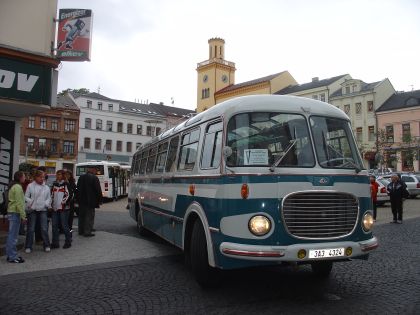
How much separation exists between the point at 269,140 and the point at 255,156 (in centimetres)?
35

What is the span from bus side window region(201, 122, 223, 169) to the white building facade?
59589 millimetres

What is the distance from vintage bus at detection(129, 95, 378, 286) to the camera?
567cm

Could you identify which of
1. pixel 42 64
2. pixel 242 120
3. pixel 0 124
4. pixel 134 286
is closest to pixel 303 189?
pixel 242 120

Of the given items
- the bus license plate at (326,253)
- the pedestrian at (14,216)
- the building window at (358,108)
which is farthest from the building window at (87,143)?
the bus license plate at (326,253)

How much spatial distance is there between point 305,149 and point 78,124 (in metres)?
63.7

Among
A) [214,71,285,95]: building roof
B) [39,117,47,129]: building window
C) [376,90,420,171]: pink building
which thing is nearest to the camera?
[376,90,420,171]: pink building

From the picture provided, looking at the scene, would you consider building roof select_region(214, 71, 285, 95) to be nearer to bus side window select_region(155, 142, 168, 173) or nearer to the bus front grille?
bus side window select_region(155, 142, 168, 173)

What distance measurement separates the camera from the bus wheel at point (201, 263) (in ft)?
21.0

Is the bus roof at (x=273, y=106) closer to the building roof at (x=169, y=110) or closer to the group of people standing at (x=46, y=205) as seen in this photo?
the group of people standing at (x=46, y=205)

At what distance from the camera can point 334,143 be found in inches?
255

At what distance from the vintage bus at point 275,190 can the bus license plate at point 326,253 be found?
1 cm

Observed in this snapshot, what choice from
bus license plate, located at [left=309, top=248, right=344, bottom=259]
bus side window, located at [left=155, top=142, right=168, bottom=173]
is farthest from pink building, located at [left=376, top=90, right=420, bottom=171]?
bus license plate, located at [left=309, top=248, right=344, bottom=259]

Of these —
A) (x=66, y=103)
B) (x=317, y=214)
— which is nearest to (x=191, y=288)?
(x=317, y=214)

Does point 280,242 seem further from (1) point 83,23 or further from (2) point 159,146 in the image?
(1) point 83,23
